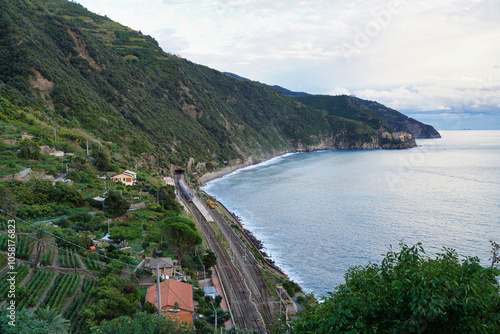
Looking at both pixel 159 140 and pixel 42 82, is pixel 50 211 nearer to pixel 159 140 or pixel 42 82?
pixel 42 82

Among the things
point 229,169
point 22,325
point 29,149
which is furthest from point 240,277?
point 229,169

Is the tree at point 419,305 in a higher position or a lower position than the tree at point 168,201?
higher

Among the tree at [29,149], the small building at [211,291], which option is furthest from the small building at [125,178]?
the small building at [211,291]

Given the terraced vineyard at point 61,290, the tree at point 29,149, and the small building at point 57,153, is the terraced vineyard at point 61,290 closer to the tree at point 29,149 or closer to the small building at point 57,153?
the tree at point 29,149

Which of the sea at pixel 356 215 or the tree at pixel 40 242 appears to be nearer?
the tree at pixel 40 242

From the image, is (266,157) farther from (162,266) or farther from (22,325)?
(22,325)

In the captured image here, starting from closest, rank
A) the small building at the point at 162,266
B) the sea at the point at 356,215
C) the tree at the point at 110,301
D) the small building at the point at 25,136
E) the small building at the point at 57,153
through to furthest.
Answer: the tree at the point at 110,301
the small building at the point at 162,266
the sea at the point at 356,215
the small building at the point at 25,136
the small building at the point at 57,153

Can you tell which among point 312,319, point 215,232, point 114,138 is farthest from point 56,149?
point 312,319
